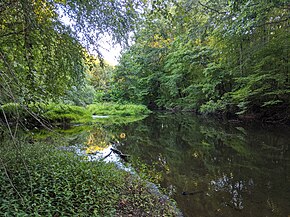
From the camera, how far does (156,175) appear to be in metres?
4.77

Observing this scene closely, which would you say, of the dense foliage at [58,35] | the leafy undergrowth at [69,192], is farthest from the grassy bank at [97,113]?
the leafy undergrowth at [69,192]

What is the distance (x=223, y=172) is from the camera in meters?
5.00

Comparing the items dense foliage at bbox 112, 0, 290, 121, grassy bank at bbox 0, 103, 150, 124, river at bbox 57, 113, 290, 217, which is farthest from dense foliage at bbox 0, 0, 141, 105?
grassy bank at bbox 0, 103, 150, 124

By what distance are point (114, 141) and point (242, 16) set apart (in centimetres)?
558

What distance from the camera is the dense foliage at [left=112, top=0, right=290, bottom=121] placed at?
5.54m

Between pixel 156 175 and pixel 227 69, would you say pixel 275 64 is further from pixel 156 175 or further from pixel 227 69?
pixel 156 175

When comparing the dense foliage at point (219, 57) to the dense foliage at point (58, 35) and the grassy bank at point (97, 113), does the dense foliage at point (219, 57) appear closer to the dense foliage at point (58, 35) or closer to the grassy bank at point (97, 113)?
the dense foliage at point (58, 35)

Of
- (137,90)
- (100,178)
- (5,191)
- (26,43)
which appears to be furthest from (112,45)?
(137,90)

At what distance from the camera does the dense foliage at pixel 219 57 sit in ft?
18.2

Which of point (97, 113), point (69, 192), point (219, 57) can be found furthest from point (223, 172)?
point (97, 113)

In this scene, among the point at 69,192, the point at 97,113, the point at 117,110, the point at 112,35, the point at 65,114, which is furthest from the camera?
the point at 117,110

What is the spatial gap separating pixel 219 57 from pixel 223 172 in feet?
34.5

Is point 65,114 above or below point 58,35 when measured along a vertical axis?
below

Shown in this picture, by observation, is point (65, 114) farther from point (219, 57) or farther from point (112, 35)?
point (219, 57)
